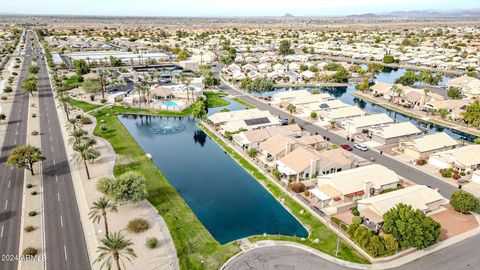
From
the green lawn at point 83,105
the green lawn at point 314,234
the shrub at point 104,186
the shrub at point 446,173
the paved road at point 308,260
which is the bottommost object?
the paved road at point 308,260

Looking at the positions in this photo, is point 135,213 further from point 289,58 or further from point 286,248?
point 289,58

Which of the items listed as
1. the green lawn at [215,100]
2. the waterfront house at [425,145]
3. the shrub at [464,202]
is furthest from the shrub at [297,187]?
the green lawn at [215,100]

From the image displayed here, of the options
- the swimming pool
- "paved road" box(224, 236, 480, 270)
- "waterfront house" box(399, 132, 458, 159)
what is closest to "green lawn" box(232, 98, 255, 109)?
the swimming pool

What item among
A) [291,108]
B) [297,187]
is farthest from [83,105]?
[297,187]

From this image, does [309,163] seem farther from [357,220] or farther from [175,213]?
[175,213]

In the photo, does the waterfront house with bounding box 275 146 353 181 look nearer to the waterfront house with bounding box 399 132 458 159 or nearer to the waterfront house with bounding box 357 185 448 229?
the waterfront house with bounding box 357 185 448 229

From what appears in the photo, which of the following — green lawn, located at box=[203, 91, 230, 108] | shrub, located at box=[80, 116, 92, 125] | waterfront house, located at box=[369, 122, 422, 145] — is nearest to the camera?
waterfront house, located at box=[369, 122, 422, 145]

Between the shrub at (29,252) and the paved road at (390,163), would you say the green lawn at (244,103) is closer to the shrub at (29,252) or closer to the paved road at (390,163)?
the paved road at (390,163)

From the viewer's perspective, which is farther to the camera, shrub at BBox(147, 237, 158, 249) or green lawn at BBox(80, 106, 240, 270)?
shrub at BBox(147, 237, 158, 249)
